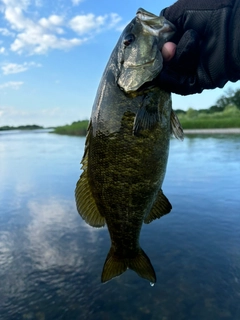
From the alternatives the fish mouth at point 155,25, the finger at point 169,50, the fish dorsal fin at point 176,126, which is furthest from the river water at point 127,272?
the fish mouth at point 155,25

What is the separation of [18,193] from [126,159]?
8.66 metres

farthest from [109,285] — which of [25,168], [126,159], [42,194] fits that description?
[25,168]

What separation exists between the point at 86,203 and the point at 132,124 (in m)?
0.70

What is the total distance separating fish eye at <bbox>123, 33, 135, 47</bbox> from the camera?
2.21 metres

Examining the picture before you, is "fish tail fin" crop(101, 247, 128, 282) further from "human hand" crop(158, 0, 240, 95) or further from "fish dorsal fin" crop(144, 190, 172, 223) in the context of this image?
"human hand" crop(158, 0, 240, 95)

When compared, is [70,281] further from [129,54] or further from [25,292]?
[129,54]

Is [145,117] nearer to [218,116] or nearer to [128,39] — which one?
[128,39]

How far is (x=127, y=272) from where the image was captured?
545 cm

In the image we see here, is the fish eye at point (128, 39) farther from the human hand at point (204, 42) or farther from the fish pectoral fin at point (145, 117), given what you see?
the fish pectoral fin at point (145, 117)

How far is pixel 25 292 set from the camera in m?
5.01

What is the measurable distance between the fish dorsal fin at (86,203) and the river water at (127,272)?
8.34 ft

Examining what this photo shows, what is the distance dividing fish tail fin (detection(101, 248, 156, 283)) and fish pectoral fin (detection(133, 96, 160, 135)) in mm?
1081

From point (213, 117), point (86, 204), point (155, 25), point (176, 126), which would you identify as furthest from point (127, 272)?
point (213, 117)

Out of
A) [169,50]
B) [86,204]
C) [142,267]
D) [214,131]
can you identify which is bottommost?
[214,131]
